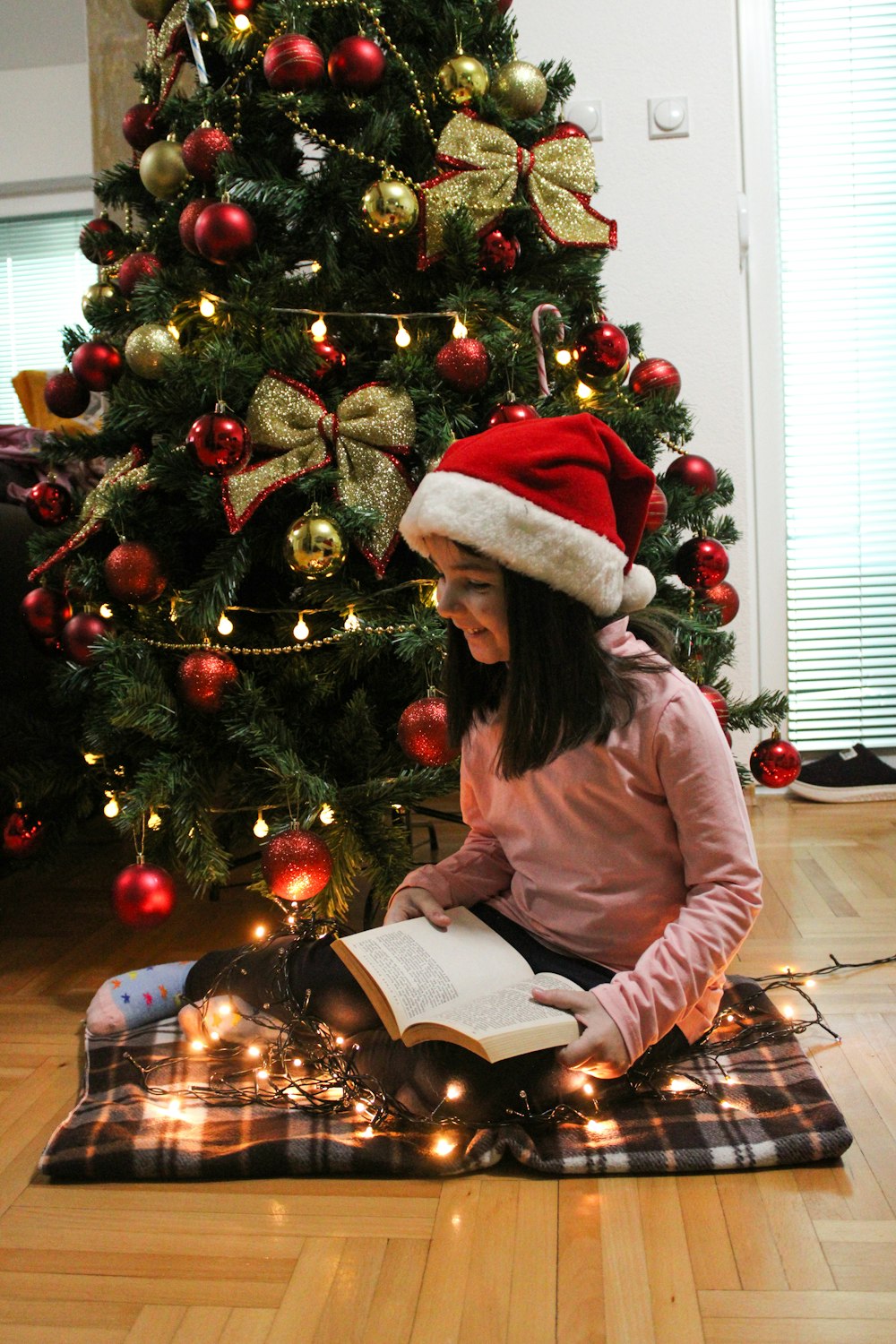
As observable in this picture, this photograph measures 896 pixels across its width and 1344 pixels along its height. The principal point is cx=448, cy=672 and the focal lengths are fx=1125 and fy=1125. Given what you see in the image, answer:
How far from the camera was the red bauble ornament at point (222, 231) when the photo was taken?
136 centimetres

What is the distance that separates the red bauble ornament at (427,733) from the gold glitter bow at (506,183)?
0.57 m

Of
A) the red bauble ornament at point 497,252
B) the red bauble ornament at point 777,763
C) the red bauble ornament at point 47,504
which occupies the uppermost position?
the red bauble ornament at point 497,252

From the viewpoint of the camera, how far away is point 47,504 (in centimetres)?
163

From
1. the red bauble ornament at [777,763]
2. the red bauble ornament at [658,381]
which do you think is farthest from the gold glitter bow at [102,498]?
the red bauble ornament at [777,763]

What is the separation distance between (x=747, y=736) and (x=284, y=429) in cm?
132

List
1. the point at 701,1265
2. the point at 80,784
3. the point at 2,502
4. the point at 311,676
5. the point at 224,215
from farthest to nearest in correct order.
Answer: the point at 2,502, the point at 80,784, the point at 311,676, the point at 224,215, the point at 701,1265

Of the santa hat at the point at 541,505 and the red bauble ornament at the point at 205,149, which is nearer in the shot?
the santa hat at the point at 541,505

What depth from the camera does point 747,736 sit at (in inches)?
91.9

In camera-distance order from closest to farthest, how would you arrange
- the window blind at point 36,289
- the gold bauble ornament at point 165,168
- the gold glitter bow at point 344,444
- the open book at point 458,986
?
the open book at point 458,986 → the gold glitter bow at point 344,444 → the gold bauble ornament at point 165,168 → the window blind at point 36,289

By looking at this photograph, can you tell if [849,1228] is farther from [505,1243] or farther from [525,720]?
[525,720]

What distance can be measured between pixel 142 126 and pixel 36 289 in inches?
121

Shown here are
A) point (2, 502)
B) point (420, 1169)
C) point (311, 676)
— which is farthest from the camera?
point (2, 502)

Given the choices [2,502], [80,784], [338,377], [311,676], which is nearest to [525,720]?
[311,676]

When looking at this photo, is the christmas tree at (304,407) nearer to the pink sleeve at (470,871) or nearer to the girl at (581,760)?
the pink sleeve at (470,871)
